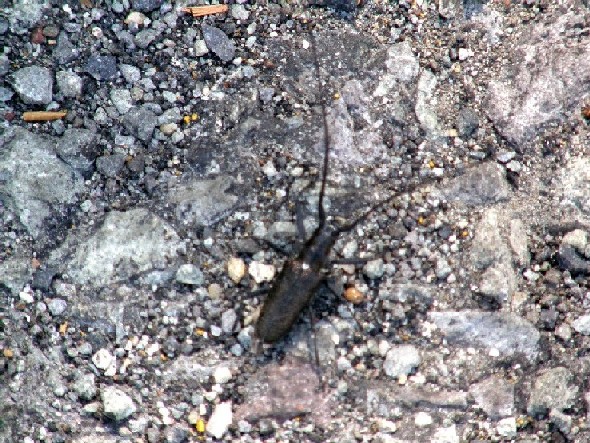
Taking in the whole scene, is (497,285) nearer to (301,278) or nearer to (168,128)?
(301,278)

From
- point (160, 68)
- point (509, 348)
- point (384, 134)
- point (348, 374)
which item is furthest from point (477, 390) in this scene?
point (160, 68)

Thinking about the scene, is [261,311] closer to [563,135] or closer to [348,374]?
[348,374]

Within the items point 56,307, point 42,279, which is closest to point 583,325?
point 56,307

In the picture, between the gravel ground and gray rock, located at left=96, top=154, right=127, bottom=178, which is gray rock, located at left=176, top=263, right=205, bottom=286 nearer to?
the gravel ground

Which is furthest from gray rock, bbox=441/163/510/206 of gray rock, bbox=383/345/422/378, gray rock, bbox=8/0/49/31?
gray rock, bbox=8/0/49/31

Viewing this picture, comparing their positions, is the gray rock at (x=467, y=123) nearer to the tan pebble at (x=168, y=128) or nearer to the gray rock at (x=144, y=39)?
the tan pebble at (x=168, y=128)
